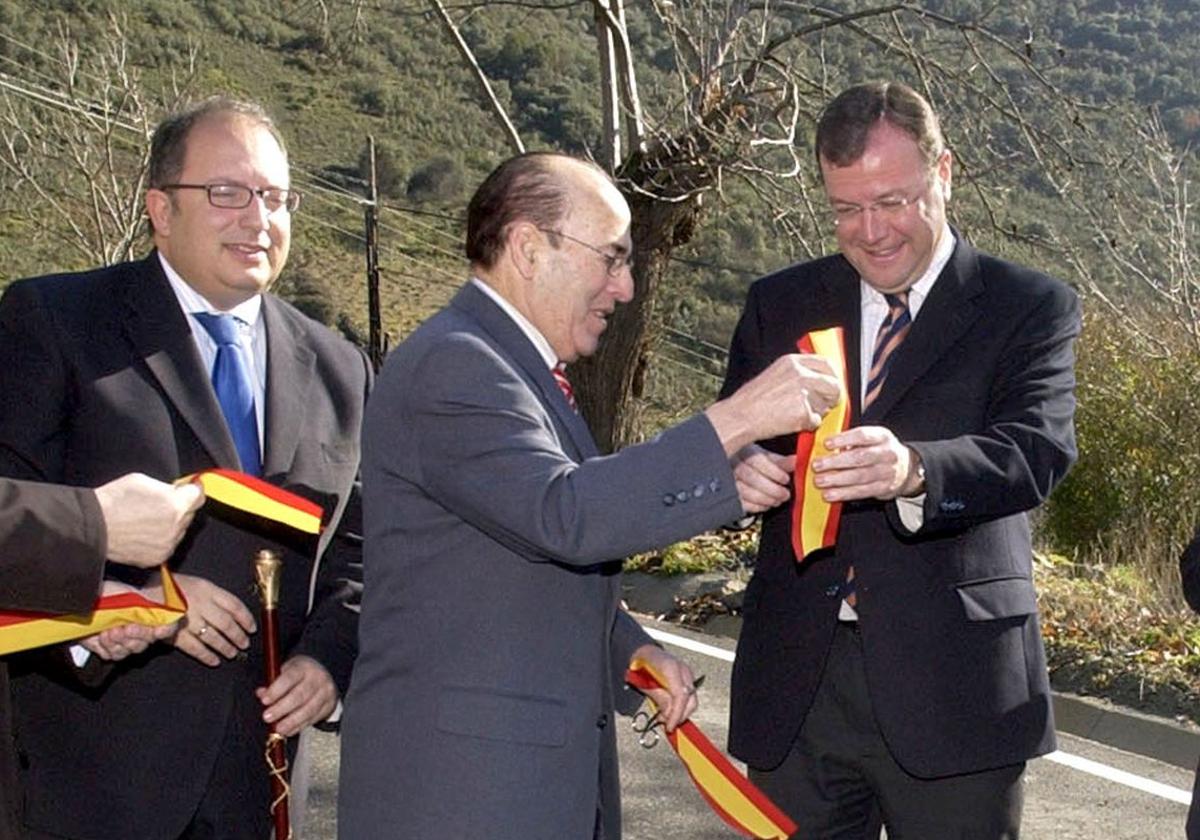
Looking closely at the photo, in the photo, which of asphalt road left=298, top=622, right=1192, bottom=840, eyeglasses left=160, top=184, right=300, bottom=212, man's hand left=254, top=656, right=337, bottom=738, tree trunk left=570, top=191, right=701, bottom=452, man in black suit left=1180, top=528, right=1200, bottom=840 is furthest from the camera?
tree trunk left=570, top=191, right=701, bottom=452

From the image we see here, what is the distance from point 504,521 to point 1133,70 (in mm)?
29235

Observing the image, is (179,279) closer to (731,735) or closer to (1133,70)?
(731,735)

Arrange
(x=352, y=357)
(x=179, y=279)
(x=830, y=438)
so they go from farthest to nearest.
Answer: (x=352, y=357) → (x=179, y=279) → (x=830, y=438)

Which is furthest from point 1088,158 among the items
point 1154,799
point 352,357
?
point 352,357

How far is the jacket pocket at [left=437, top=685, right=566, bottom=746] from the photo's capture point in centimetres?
344

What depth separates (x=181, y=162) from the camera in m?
4.38

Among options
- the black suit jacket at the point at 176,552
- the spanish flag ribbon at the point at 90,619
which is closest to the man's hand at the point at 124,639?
the spanish flag ribbon at the point at 90,619

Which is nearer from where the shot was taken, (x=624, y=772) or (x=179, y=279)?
(x=179, y=279)

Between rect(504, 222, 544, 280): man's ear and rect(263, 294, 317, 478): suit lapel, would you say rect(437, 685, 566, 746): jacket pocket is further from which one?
rect(263, 294, 317, 478): suit lapel

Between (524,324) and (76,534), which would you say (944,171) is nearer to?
(524,324)

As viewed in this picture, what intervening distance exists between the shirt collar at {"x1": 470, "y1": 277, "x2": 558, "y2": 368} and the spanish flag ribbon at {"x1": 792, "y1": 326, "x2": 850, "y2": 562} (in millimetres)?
526

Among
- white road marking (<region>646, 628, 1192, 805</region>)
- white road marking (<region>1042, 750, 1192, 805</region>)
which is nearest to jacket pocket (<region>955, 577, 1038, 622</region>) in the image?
white road marking (<region>646, 628, 1192, 805</region>)

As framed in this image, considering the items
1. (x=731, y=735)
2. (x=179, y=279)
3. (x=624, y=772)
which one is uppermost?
(x=179, y=279)

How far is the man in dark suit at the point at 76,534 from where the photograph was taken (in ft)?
10.9
